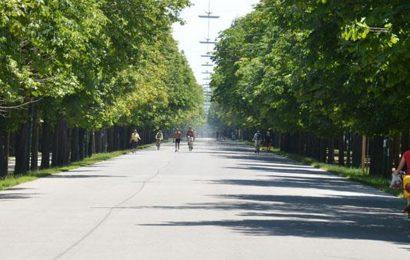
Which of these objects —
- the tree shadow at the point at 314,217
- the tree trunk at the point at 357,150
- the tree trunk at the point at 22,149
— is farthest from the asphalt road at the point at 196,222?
the tree trunk at the point at 357,150

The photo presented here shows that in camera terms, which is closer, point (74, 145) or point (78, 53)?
point (78, 53)

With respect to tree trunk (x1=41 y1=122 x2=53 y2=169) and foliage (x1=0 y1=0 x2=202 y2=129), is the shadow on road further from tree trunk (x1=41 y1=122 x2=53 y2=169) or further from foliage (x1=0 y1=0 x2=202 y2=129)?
tree trunk (x1=41 y1=122 x2=53 y2=169)

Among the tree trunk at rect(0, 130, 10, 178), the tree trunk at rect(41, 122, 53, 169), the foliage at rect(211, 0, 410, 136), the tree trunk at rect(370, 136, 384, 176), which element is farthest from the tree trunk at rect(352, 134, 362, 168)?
the tree trunk at rect(0, 130, 10, 178)

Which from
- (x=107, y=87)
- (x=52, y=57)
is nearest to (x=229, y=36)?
(x=107, y=87)

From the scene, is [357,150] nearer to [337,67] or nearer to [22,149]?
[22,149]

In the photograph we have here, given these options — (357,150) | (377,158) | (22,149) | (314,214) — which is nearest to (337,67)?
(314,214)

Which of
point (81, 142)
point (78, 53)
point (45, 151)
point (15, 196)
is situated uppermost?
point (78, 53)

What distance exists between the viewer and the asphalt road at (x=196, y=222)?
14.1 meters

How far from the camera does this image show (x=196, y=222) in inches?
733

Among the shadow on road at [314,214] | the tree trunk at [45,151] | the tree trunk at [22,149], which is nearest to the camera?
the shadow on road at [314,214]

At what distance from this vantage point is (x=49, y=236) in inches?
625

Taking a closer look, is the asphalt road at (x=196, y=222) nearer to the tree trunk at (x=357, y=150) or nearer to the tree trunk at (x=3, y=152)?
the tree trunk at (x=3, y=152)

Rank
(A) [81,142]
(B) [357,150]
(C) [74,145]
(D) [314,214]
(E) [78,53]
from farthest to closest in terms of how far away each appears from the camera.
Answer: (A) [81,142] < (C) [74,145] < (B) [357,150] < (E) [78,53] < (D) [314,214]

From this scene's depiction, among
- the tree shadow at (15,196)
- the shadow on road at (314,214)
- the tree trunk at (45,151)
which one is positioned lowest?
the tree shadow at (15,196)
